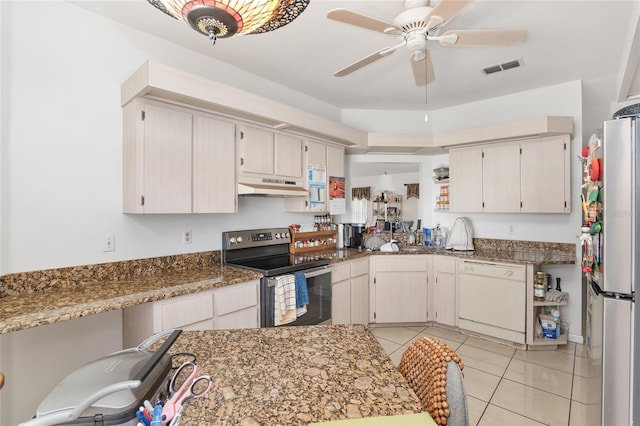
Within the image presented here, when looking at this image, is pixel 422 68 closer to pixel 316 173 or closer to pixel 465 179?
pixel 316 173

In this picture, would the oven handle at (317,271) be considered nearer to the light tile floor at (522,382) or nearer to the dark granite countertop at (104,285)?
the dark granite countertop at (104,285)

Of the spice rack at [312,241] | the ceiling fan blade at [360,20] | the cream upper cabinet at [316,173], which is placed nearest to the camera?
the ceiling fan blade at [360,20]

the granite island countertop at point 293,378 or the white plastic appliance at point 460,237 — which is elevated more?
the white plastic appliance at point 460,237

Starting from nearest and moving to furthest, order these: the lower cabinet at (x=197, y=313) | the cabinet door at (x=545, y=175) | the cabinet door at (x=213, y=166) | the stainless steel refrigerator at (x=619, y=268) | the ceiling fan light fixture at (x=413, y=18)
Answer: the stainless steel refrigerator at (x=619, y=268) → the ceiling fan light fixture at (x=413, y=18) → the lower cabinet at (x=197, y=313) → the cabinet door at (x=213, y=166) → the cabinet door at (x=545, y=175)

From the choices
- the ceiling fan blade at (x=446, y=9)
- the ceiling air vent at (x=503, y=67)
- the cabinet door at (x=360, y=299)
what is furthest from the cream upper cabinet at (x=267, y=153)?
the ceiling air vent at (x=503, y=67)

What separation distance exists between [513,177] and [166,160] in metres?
3.43

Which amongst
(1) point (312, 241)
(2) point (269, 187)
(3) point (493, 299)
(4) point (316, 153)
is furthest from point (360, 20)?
(3) point (493, 299)

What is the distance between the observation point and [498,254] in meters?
3.36

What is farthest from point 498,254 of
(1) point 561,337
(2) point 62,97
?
(2) point 62,97

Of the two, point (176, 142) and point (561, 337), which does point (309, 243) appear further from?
point (561, 337)

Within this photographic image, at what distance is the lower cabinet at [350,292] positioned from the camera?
3.16m

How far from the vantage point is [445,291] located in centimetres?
356

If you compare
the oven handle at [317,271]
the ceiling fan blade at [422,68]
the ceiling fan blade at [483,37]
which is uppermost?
the ceiling fan blade at [422,68]

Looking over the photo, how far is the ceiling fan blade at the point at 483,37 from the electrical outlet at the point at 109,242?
8.54ft
